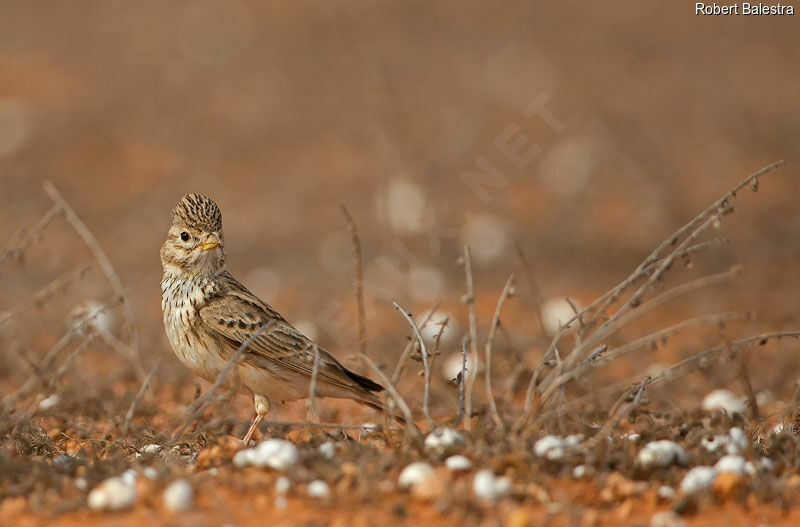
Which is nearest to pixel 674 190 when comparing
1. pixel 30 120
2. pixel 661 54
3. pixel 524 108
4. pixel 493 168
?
pixel 493 168

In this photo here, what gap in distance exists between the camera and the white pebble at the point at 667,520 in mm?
4145

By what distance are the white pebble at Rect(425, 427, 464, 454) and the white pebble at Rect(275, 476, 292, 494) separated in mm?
654

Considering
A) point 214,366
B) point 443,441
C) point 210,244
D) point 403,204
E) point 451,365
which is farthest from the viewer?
point 403,204

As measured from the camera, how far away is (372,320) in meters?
11.4

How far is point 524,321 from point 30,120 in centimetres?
1199

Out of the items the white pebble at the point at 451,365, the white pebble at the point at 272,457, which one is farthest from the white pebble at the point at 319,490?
the white pebble at the point at 451,365

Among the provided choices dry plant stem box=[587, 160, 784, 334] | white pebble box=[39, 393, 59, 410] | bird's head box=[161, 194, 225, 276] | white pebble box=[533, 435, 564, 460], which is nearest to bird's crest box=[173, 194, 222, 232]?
bird's head box=[161, 194, 225, 276]

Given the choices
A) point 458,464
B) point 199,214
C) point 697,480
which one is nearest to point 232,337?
point 199,214

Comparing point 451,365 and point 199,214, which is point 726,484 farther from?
point 451,365

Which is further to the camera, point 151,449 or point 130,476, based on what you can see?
point 151,449

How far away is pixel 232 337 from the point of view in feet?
19.7

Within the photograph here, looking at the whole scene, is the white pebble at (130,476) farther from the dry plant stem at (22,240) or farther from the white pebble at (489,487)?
the dry plant stem at (22,240)

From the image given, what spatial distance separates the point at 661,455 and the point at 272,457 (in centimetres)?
169

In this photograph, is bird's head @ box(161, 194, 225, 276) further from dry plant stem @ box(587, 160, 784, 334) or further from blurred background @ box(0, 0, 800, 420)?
blurred background @ box(0, 0, 800, 420)
